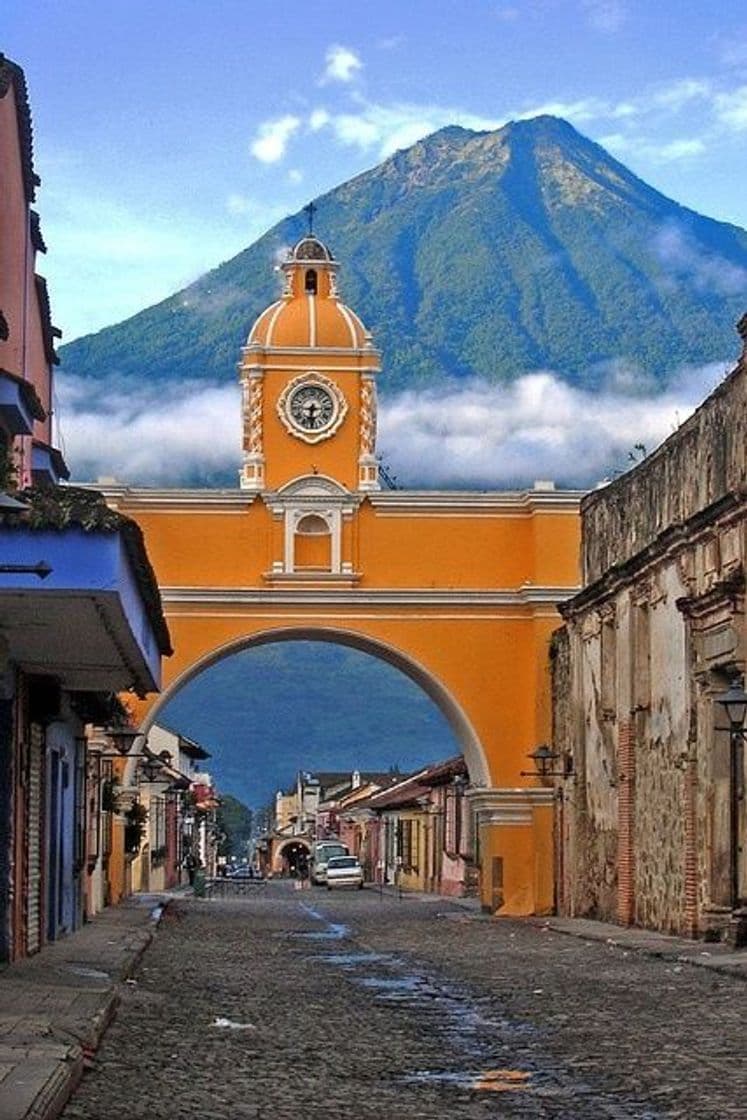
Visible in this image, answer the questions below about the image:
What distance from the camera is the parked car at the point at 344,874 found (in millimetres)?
61938

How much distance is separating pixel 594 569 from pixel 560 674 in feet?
11.7

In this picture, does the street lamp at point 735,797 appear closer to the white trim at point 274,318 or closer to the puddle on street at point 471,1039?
the puddle on street at point 471,1039

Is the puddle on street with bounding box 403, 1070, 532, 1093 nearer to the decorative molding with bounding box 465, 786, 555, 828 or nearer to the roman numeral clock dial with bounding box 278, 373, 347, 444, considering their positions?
the decorative molding with bounding box 465, 786, 555, 828

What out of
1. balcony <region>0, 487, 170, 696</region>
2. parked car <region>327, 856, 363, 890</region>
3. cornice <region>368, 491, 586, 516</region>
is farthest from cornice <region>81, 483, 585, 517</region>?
parked car <region>327, 856, 363, 890</region>

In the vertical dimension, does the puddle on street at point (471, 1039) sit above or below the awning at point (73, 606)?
below

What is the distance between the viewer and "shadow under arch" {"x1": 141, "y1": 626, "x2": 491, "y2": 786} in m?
35.8

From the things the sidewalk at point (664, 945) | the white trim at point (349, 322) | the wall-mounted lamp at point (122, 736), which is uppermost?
the white trim at point (349, 322)

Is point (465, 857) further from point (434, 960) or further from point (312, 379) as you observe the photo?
point (434, 960)

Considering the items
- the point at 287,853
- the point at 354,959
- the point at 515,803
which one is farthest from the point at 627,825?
the point at 287,853

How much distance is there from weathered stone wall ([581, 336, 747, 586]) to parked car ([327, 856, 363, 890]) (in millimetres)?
30801

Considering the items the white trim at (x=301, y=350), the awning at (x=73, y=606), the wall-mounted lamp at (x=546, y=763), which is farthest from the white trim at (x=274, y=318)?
the awning at (x=73, y=606)

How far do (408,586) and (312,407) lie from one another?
351 centimetres

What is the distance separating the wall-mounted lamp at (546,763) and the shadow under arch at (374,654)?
1.22m

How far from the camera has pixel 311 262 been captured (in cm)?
3866
